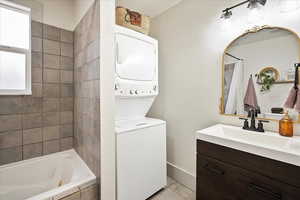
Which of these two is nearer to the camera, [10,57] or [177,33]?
[10,57]

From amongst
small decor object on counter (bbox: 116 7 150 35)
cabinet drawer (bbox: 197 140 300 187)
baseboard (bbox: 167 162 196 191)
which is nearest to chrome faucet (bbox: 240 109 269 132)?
cabinet drawer (bbox: 197 140 300 187)

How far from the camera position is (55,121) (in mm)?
1990

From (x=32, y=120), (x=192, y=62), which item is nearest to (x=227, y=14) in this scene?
(x=192, y=62)

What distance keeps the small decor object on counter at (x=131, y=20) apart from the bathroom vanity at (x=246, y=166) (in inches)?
56.3

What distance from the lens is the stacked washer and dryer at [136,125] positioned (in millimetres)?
1456

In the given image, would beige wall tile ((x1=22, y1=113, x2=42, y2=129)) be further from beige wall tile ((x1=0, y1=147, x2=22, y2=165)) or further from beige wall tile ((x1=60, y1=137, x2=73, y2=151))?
beige wall tile ((x1=60, y1=137, x2=73, y2=151))

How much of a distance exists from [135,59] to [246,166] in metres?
1.47

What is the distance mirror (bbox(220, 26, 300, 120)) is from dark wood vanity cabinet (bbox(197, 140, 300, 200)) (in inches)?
21.5

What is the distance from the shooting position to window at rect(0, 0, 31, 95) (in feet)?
5.28

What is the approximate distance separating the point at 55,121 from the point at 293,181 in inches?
99.2

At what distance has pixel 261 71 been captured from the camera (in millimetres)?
1362

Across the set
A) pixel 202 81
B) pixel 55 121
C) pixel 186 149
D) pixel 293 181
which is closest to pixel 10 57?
pixel 55 121

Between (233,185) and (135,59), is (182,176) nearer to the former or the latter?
(233,185)

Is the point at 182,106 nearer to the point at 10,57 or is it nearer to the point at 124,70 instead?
the point at 124,70
